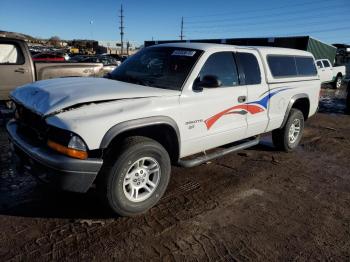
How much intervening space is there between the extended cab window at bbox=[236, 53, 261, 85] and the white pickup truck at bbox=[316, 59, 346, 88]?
1405 centimetres

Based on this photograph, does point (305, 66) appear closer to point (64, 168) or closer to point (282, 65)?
point (282, 65)

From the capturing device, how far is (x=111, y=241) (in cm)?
306

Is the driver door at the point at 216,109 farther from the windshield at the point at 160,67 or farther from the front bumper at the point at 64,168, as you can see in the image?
the front bumper at the point at 64,168

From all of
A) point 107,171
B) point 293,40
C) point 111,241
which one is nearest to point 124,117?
point 107,171

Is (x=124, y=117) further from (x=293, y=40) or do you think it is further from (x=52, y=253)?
(x=293, y=40)

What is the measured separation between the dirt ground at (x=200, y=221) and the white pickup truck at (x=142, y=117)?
387 mm

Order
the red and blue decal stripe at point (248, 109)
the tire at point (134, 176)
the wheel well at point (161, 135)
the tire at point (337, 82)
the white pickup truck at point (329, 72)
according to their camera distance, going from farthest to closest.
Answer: the tire at point (337, 82) → the white pickup truck at point (329, 72) → the red and blue decal stripe at point (248, 109) → the wheel well at point (161, 135) → the tire at point (134, 176)

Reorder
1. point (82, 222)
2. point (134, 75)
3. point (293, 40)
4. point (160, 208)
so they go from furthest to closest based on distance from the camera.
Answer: point (293, 40) < point (134, 75) < point (160, 208) < point (82, 222)

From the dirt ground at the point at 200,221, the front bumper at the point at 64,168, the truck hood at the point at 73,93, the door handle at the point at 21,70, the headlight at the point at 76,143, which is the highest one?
the truck hood at the point at 73,93

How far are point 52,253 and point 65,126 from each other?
3.71 feet

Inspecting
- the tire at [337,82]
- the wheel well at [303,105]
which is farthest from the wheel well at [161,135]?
the tire at [337,82]

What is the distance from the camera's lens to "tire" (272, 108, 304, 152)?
594 centimetres

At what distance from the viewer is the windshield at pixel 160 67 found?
13.0 ft

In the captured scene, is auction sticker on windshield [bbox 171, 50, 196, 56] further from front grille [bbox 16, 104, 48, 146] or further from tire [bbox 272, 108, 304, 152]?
tire [bbox 272, 108, 304, 152]
